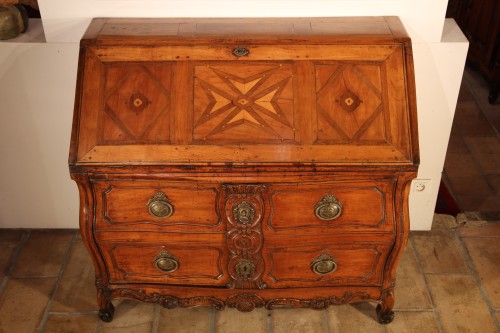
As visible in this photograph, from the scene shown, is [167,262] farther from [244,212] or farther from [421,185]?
[421,185]

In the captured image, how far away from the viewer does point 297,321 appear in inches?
117

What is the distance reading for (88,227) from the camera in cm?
259

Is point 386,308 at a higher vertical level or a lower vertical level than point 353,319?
higher

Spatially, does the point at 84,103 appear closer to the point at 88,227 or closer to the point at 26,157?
the point at 88,227

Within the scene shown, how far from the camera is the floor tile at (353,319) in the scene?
2.94 m

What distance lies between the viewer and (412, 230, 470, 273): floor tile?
10.8 feet

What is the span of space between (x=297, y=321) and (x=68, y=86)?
1.61m

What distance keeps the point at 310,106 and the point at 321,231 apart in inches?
21.5

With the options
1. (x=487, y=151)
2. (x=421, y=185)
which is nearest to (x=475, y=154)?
(x=487, y=151)

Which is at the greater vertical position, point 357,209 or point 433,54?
point 433,54

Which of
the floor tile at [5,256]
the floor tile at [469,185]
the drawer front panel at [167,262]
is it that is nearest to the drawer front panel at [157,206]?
the drawer front panel at [167,262]

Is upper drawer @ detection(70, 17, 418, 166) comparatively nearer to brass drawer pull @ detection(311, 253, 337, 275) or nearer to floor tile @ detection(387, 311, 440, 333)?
brass drawer pull @ detection(311, 253, 337, 275)

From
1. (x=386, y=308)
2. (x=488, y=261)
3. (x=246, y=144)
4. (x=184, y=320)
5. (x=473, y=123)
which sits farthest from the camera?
(x=473, y=123)

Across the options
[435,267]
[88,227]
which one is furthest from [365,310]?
[88,227]
